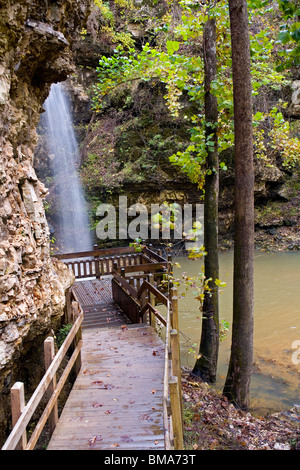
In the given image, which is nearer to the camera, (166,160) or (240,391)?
(240,391)

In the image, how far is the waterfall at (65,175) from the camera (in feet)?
64.1

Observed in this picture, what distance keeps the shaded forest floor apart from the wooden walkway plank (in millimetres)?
1092

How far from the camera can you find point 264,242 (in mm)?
20031

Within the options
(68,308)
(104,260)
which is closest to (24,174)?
(68,308)

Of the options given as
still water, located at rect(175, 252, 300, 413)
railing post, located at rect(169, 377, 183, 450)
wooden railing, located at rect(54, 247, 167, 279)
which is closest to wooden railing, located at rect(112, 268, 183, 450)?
railing post, located at rect(169, 377, 183, 450)

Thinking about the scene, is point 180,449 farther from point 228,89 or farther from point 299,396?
point 228,89

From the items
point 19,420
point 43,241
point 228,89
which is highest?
point 228,89

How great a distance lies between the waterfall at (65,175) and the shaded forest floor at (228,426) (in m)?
13.5

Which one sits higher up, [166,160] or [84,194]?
[166,160]

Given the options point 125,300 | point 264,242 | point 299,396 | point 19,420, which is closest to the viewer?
point 19,420

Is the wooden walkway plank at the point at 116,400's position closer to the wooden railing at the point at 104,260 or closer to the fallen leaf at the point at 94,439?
the fallen leaf at the point at 94,439

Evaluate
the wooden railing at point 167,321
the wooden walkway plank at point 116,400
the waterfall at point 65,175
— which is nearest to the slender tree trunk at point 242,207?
the wooden railing at point 167,321

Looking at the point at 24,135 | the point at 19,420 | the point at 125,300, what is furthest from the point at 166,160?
the point at 19,420

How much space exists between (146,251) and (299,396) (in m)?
6.91
